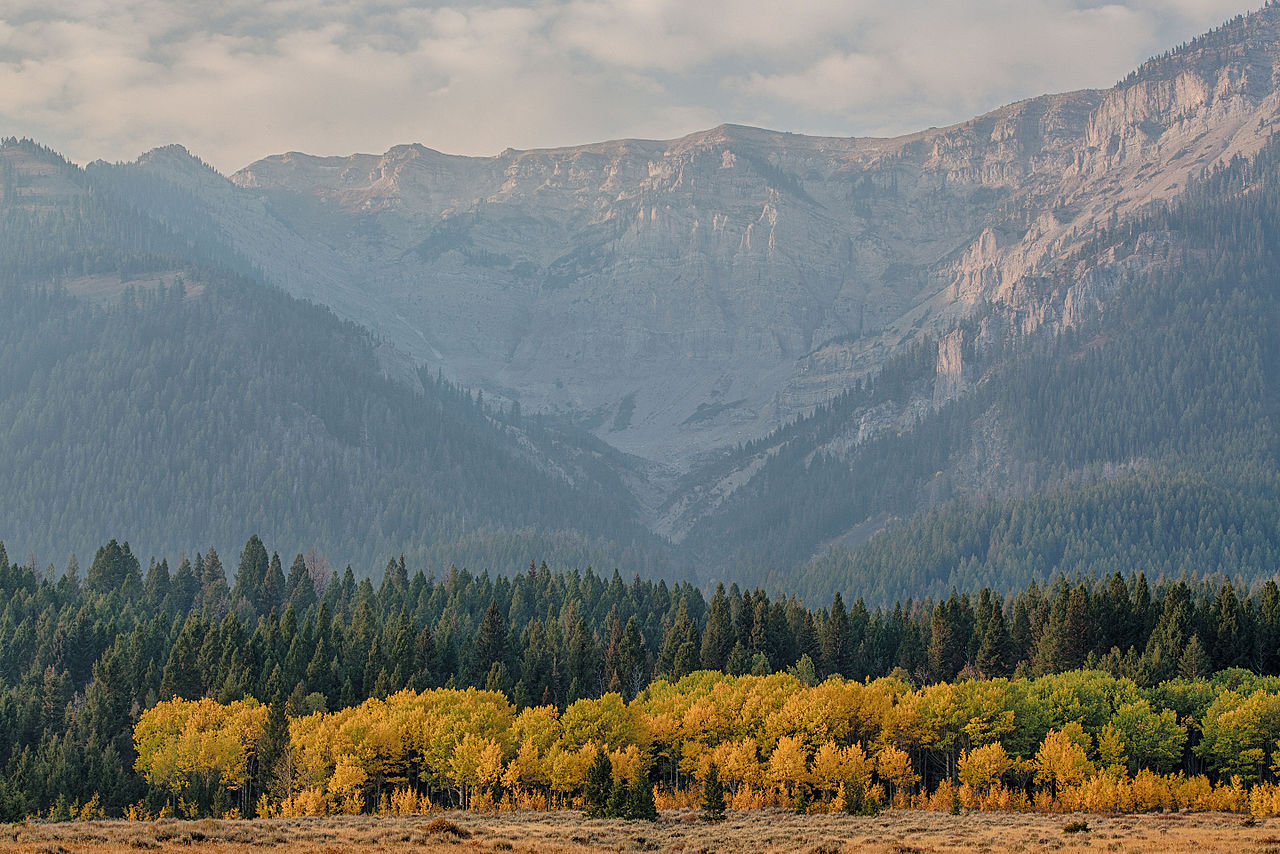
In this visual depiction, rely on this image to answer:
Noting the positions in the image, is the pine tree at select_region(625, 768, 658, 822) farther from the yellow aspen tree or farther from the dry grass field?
the yellow aspen tree

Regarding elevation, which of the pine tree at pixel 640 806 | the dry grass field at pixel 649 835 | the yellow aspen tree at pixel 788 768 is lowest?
the dry grass field at pixel 649 835

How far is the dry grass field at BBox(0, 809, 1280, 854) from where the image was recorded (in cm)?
9344

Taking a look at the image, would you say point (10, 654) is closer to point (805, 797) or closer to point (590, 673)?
point (590, 673)

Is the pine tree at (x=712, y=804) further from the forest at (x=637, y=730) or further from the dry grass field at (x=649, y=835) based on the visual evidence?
the forest at (x=637, y=730)

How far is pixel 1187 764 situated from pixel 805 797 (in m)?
40.2

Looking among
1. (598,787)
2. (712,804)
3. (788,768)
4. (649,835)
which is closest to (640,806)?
(712,804)

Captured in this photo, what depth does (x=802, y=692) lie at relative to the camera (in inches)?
5965

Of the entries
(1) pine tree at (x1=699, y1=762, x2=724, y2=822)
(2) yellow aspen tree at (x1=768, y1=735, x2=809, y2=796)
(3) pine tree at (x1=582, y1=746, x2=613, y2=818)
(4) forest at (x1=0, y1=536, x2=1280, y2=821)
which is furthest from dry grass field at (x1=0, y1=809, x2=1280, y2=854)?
(2) yellow aspen tree at (x1=768, y1=735, x2=809, y2=796)

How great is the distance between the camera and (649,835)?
106125 millimetres

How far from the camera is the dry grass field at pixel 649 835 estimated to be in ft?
307

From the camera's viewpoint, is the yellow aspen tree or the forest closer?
the yellow aspen tree

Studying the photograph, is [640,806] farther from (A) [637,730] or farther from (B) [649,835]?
(A) [637,730]

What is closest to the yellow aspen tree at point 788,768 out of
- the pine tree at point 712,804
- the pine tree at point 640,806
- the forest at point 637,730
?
the forest at point 637,730

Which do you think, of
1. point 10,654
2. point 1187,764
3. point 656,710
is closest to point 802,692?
point 656,710
